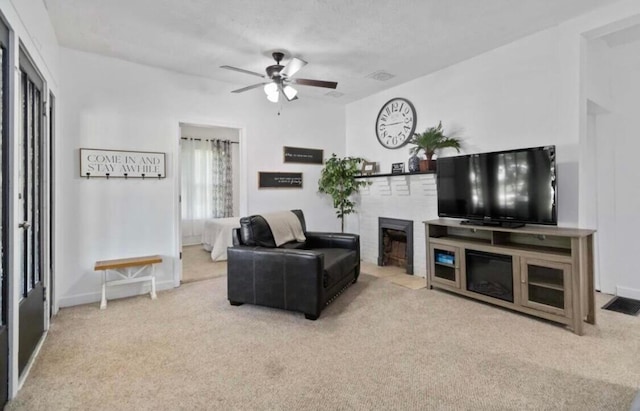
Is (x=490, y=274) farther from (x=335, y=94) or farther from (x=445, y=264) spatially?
(x=335, y=94)

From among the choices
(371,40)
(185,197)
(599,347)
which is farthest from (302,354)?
(185,197)

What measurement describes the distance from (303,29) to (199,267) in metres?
3.63

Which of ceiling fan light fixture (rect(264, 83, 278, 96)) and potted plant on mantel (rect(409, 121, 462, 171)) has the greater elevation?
ceiling fan light fixture (rect(264, 83, 278, 96))

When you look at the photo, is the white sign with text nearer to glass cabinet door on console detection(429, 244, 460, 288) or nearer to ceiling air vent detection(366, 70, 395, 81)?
ceiling air vent detection(366, 70, 395, 81)

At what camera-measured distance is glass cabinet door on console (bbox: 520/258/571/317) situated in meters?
2.57

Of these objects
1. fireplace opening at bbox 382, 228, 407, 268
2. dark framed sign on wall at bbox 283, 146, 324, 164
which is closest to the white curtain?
dark framed sign on wall at bbox 283, 146, 324, 164

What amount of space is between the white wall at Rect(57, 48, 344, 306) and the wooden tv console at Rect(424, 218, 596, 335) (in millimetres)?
2760

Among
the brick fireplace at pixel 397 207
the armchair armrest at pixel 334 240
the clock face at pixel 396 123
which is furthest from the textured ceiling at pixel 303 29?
the armchair armrest at pixel 334 240

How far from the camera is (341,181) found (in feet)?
16.9

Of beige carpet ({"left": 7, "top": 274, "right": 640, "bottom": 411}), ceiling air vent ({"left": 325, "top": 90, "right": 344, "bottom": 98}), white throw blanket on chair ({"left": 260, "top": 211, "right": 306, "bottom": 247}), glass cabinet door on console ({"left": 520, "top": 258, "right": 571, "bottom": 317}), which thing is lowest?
beige carpet ({"left": 7, "top": 274, "right": 640, "bottom": 411})

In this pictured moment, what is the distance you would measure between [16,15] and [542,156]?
388cm

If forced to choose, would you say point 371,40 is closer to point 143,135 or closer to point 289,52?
point 289,52

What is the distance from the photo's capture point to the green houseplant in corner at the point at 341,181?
5125 mm

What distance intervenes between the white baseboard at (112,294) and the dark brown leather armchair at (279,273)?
1200 mm
